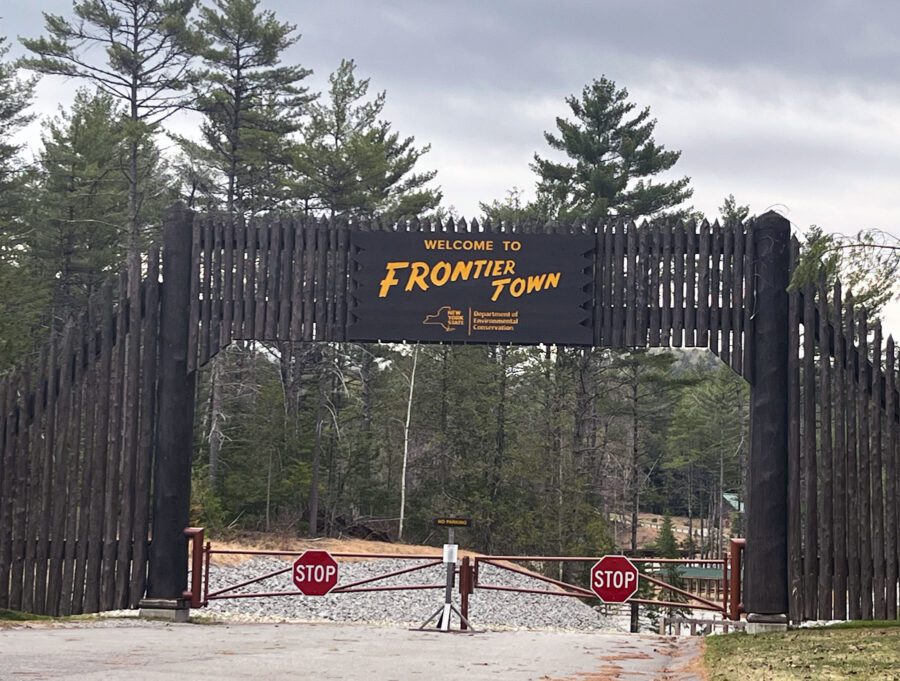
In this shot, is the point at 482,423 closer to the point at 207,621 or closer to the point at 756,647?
the point at 207,621

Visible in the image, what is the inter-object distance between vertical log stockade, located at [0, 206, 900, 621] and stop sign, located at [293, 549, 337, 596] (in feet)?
4.78

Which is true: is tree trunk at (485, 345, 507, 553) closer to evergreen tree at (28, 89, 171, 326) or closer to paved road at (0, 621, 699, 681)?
evergreen tree at (28, 89, 171, 326)

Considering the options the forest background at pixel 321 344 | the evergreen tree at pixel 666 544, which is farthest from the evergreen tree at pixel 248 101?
the evergreen tree at pixel 666 544

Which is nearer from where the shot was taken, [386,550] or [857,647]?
[857,647]

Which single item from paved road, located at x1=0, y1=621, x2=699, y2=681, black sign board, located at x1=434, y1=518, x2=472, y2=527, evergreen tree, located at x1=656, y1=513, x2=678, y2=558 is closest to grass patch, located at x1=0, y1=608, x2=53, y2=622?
paved road, located at x1=0, y1=621, x2=699, y2=681

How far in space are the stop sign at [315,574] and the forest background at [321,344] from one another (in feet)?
71.9

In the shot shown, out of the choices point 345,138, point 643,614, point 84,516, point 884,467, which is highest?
point 345,138

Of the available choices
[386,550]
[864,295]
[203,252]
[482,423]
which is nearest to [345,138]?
[482,423]

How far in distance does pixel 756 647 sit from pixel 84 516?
26.5 ft

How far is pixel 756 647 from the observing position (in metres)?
11.7

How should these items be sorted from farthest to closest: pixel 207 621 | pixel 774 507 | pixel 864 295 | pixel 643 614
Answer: pixel 643 614 < pixel 207 621 < pixel 774 507 < pixel 864 295

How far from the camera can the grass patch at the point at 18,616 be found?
13922 mm

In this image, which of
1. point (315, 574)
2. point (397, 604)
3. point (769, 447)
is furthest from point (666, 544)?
point (769, 447)

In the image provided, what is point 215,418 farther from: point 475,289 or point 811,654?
point 811,654
